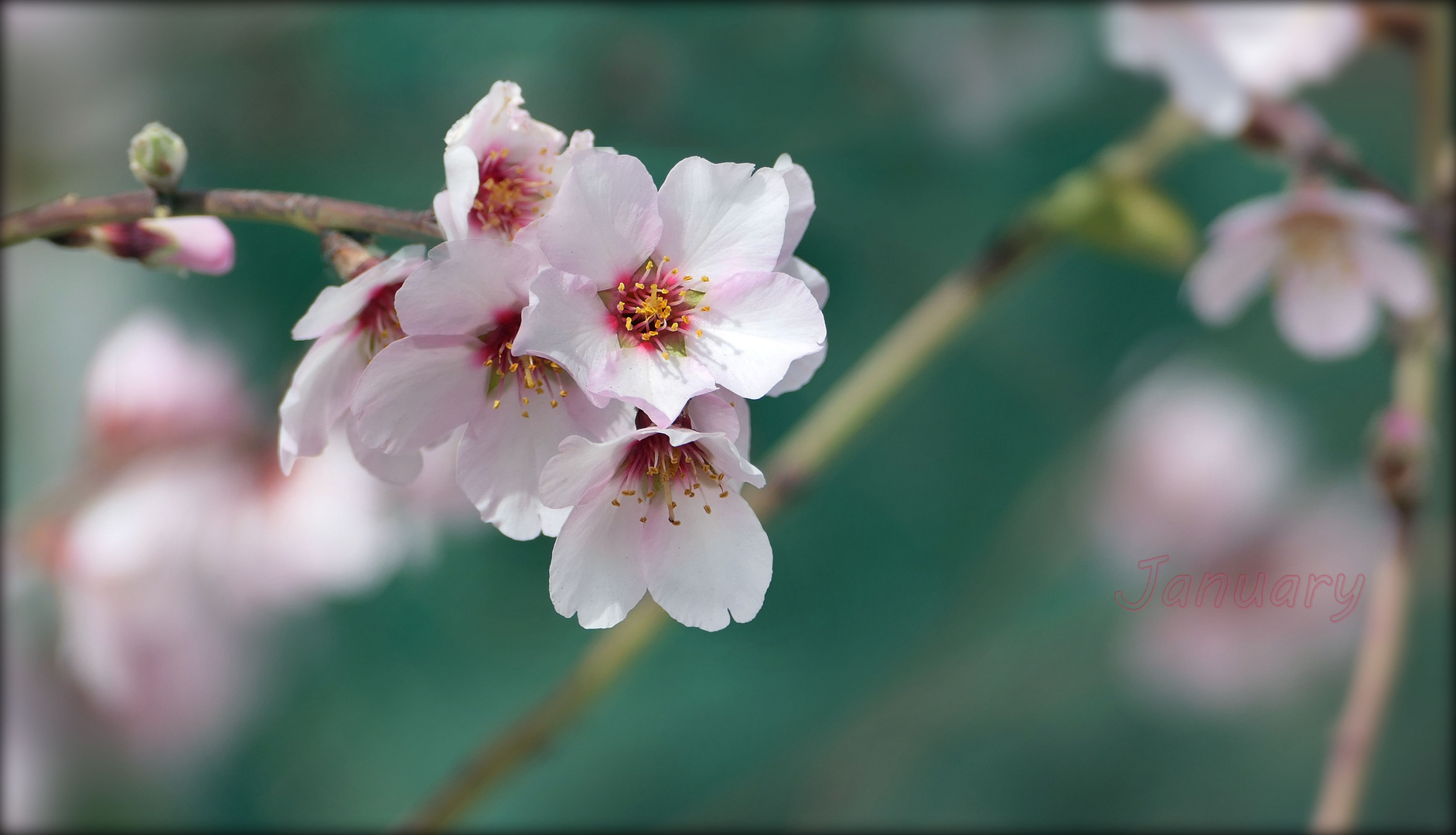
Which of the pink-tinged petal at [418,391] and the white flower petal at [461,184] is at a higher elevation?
the white flower petal at [461,184]

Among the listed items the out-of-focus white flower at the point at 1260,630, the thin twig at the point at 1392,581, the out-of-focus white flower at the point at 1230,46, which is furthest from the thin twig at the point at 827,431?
the out-of-focus white flower at the point at 1260,630

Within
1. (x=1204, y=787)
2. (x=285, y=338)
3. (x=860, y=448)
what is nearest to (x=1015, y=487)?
(x=860, y=448)

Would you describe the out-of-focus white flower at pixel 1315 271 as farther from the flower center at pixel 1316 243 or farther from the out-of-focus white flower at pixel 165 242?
the out-of-focus white flower at pixel 165 242

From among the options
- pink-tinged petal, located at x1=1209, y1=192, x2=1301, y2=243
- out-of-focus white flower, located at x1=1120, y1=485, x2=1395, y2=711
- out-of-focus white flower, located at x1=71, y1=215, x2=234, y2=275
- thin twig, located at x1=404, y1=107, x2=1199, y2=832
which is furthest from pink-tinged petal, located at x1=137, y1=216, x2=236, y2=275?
out-of-focus white flower, located at x1=1120, y1=485, x2=1395, y2=711

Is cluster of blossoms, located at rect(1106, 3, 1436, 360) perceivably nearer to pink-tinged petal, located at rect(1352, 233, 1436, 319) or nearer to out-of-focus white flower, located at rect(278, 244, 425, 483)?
pink-tinged petal, located at rect(1352, 233, 1436, 319)

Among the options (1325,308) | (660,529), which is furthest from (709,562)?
(1325,308)

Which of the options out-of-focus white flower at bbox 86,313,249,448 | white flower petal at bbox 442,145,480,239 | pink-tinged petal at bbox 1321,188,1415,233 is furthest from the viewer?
out-of-focus white flower at bbox 86,313,249,448

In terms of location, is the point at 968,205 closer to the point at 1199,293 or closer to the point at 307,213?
the point at 1199,293
